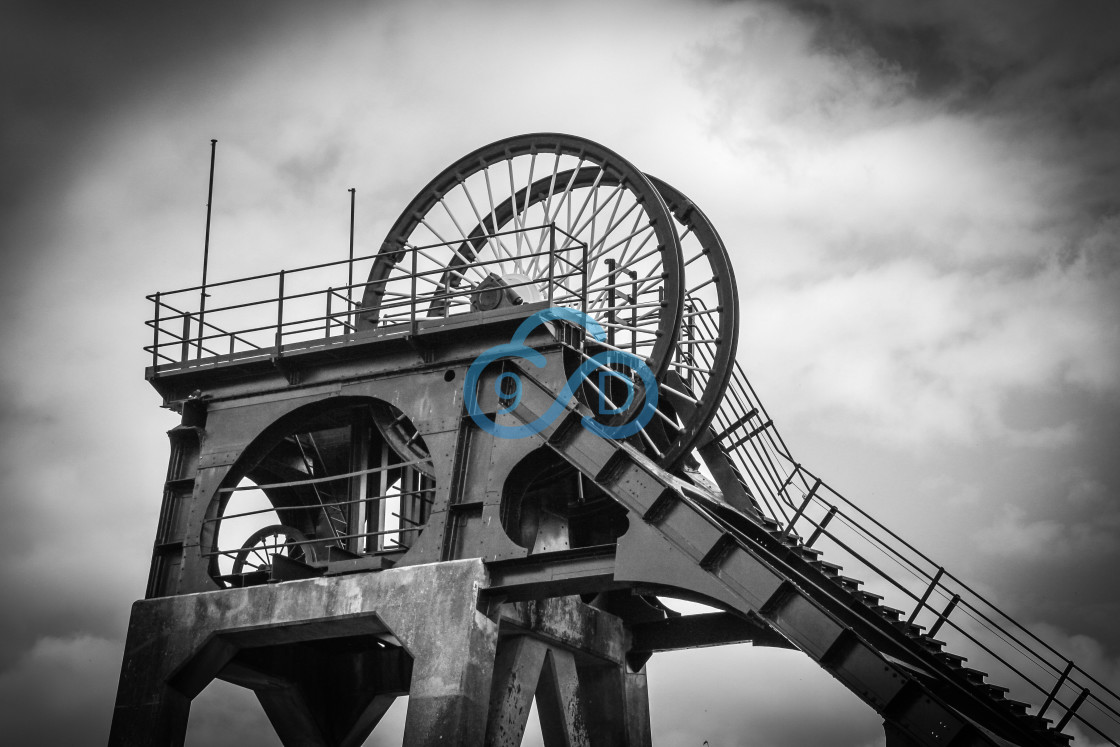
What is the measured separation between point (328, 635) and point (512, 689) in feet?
8.78

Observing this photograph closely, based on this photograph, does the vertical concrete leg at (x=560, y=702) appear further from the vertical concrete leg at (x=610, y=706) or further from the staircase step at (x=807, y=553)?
the staircase step at (x=807, y=553)

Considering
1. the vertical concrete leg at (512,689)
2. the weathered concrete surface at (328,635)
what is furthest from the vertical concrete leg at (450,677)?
the vertical concrete leg at (512,689)

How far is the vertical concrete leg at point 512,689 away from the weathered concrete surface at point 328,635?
148 cm

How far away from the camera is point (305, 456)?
24.4 meters

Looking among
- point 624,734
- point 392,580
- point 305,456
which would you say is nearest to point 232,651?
point 392,580

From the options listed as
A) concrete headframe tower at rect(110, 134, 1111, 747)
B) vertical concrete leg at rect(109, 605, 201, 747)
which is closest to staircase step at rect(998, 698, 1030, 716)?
concrete headframe tower at rect(110, 134, 1111, 747)

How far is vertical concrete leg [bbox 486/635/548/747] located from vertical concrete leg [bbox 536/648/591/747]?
953mm

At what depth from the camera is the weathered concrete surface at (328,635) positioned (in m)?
18.3

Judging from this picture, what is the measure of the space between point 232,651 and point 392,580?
2971 mm

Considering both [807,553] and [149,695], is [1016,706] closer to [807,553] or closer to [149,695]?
[807,553]

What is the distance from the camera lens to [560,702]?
22047mm

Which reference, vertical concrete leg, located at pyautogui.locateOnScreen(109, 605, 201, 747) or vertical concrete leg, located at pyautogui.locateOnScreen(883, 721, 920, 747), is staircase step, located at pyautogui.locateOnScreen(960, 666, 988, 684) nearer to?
vertical concrete leg, located at pyautogui.locateOnScreen(883, 721, 920, 747)

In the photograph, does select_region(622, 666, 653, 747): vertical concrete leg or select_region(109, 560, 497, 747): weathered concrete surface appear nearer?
select_region(109, 560, 497, 747): weathered concrete surface

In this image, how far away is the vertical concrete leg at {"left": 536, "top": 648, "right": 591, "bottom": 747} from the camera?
21938 millimetres
